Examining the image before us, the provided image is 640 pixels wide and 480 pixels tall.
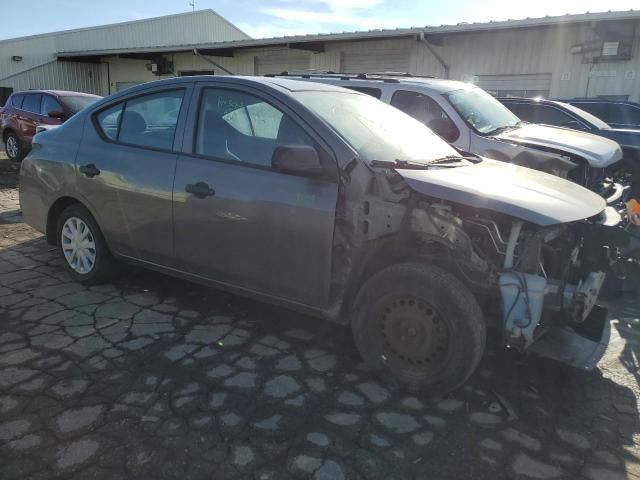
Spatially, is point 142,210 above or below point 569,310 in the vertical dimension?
above

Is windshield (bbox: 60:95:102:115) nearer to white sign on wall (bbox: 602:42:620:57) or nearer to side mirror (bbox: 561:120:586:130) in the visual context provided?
side mirror (bbox: 561:120:586:130)

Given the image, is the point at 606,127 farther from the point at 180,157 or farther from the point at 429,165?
the point at 180,157

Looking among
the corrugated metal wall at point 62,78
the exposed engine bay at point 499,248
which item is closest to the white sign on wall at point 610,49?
the exposed engine bay at point 499,248

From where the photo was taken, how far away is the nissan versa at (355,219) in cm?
274

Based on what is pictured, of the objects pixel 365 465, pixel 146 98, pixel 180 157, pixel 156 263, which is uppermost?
pixel 146 98

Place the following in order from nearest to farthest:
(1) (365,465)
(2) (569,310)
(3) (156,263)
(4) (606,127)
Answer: (1) (365,465) < (2) (569,310) < (3) (156,263) < (4) (606,127)

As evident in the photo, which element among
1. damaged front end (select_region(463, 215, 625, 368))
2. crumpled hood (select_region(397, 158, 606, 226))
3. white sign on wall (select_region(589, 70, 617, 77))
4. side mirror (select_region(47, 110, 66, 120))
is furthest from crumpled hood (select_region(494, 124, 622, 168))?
side mirror (select_region(47, 110, 66, 120))

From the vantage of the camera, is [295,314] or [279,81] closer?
[279,81]

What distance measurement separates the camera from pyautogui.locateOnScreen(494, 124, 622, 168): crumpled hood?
18.9ft

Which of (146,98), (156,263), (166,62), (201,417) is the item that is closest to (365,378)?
(201,417)

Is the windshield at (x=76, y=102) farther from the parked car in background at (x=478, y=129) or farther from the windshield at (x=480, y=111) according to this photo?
the windshield at (x=480, y=111)

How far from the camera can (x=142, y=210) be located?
12.4ft

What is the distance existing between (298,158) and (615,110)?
9007 mm

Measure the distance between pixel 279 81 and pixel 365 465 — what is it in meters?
2.55
